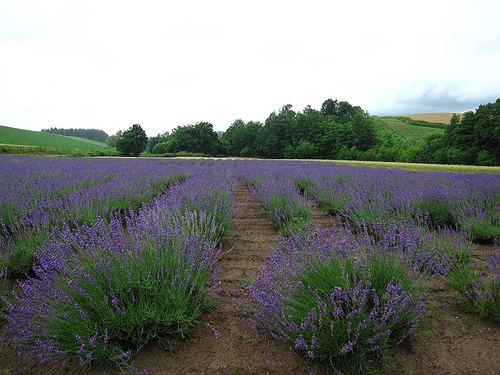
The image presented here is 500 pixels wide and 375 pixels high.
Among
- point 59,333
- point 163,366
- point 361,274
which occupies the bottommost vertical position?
point 163,366

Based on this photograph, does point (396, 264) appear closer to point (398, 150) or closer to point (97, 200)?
point (97, 200)

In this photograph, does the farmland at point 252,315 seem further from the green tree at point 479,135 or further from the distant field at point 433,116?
the distant field at point 433,116

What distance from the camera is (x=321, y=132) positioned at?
1593 inches

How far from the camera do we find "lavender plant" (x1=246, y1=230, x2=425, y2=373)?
1213 millimetres

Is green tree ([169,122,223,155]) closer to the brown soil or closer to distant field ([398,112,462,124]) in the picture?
distant field ([398,112,462,124])

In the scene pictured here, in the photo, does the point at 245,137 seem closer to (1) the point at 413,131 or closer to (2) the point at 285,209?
(1) the point at 413,131

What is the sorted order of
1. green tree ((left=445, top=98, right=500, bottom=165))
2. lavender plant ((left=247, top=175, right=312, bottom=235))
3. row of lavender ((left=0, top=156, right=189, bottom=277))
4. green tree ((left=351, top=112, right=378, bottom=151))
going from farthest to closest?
green tree ((left=351, top=112, right=378, bottom=151)) < green tree ((left=445, top=98, right=500, bottom=165)) < lavender plant ((left=247, top=175, right=312, bottom=235)) < row of lavender ((left=0, top=156, right=189, bottom=277))

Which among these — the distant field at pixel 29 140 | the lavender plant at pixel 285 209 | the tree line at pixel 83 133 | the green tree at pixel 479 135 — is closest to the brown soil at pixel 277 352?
the lavender plant at pixel 285 209

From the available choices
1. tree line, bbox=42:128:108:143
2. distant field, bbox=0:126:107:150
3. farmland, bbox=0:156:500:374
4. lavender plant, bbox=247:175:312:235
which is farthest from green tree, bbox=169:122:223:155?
tree line, bbox=42:128:108:143

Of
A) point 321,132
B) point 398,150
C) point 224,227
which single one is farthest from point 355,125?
point 224,227

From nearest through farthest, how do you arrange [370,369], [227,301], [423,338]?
[370,369] < [423,338] < [227,301]

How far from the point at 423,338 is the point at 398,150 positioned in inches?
1297

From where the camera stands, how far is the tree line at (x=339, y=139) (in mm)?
23391

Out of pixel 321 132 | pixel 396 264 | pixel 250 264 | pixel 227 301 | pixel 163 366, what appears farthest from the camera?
pixel 321 132
